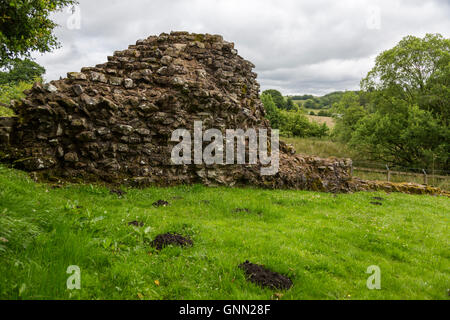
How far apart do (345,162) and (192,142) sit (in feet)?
41.8

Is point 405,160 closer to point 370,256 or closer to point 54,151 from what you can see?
point 370,256

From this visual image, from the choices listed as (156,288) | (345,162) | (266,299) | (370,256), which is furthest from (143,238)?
(345,162)

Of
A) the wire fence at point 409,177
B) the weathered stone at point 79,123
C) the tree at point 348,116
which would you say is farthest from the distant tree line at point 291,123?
the weathered stone at point 79,123

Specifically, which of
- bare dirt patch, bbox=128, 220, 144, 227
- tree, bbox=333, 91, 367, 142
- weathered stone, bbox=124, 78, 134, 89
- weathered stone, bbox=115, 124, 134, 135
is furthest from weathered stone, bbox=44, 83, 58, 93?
tree, bbox=333, 91, 367, 142

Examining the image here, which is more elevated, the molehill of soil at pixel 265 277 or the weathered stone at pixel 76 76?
the weathered stone at pixel 76 76

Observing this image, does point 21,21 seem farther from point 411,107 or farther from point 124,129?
point 411,107

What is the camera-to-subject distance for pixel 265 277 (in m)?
5.73

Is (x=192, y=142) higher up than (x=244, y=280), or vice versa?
(x=192, y=142)

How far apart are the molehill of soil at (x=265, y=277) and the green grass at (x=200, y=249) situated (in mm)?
202

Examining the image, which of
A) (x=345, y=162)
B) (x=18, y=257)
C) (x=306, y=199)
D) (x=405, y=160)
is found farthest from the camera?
(x=405, y=160)

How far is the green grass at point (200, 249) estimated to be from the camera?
A: 187 inches

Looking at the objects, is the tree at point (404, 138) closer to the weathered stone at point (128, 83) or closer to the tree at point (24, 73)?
the weathered stone at point (128, 83)

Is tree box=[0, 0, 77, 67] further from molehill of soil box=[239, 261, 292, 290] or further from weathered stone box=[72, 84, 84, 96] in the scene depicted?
molehill of soil box=[239, 261, 292, 290]

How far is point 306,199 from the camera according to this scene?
1384cm
